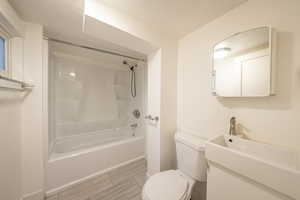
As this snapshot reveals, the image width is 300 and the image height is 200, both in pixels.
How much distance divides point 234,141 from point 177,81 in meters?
0.99

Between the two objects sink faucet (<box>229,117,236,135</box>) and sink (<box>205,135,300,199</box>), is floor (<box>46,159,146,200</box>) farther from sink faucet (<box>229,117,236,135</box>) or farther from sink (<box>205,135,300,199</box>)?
sink faucet (<box>229,117,236,135</box>)

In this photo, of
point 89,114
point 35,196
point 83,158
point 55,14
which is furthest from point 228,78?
point 89,114

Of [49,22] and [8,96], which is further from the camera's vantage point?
[49,22]

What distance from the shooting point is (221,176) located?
0.84m

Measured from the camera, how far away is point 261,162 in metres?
0.64

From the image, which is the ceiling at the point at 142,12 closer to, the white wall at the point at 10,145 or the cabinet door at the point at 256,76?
the cabinet door at the point at 256,76

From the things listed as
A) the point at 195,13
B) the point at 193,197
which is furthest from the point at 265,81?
the point at 193,197

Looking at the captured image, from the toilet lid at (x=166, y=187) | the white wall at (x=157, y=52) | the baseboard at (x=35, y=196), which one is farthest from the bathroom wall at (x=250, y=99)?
the baseboard at (x=35, y=196)

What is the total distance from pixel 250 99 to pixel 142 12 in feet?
4.33

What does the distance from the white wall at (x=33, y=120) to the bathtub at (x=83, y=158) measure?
0.14 m

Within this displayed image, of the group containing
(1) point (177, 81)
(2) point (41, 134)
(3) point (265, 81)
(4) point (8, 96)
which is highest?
(1) point (177, 81)

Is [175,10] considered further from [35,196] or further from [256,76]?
[35,196]

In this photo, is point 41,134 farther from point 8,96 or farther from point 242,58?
point 242,58

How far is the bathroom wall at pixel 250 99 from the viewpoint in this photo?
2.60ft
